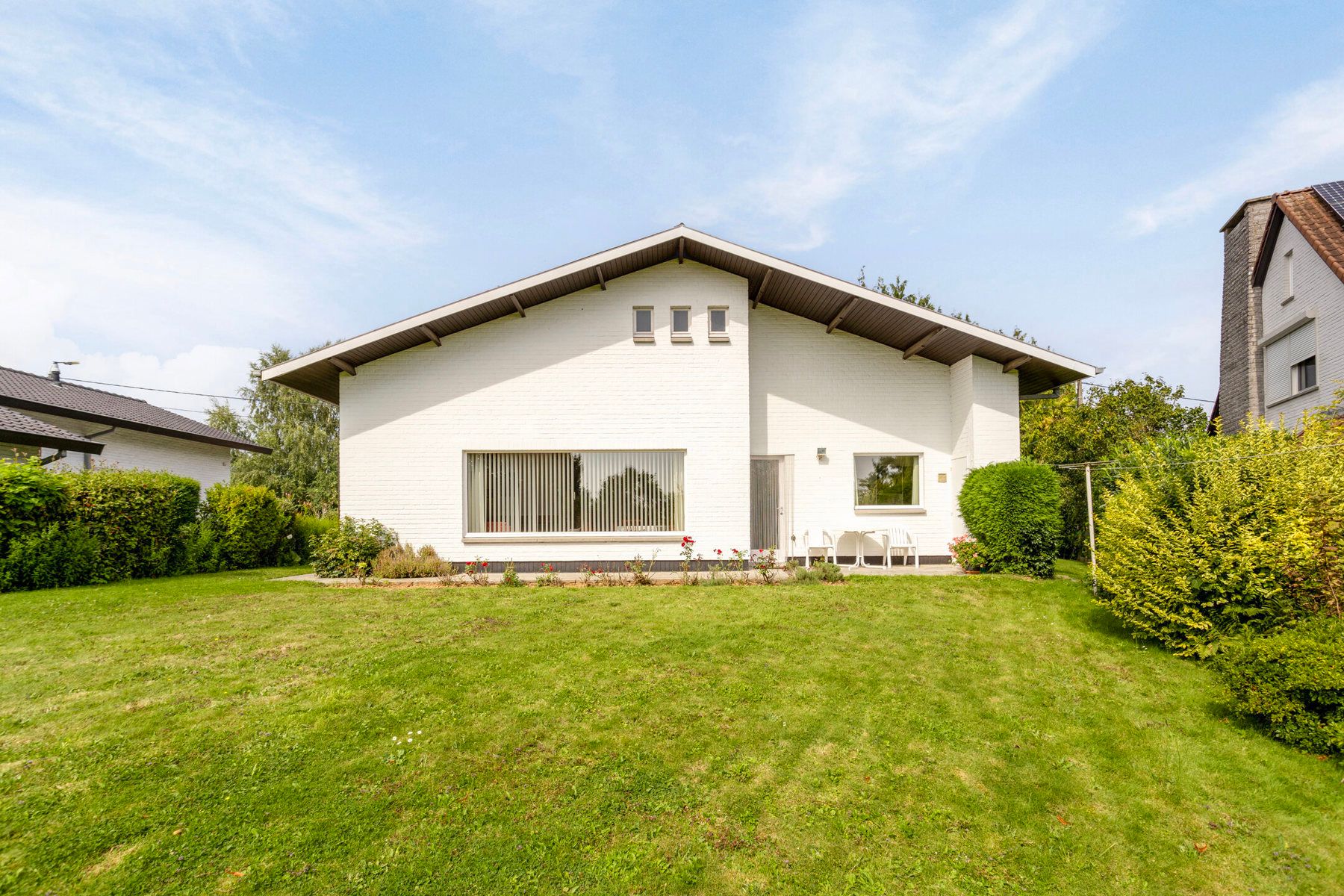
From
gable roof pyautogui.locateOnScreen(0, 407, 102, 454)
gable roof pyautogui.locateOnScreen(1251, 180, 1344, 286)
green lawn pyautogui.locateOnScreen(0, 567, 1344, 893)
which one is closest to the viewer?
green lawn pyautogui.locateOnScreen(0, 567, 1344, 893)

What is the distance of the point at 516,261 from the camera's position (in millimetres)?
14633

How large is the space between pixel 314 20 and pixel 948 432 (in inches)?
528

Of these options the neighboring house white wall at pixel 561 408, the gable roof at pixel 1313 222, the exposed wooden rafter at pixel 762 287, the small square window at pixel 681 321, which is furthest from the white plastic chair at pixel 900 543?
the gable roof at pixel 1313 222

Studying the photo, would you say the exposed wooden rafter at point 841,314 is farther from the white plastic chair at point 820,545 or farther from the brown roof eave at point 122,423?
the brown roof eave at point 122,423

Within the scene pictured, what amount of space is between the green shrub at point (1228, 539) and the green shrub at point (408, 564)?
10.2 meters

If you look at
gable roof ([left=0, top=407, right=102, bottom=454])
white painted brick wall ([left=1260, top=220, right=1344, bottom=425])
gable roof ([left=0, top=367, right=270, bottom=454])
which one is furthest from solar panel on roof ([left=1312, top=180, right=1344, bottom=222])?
gable roof ([left=0, top=367, right=270, bottom=454])

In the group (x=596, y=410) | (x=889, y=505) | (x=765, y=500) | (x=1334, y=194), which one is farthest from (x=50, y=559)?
(x=1334, y=194)

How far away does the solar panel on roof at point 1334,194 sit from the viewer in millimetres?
14141

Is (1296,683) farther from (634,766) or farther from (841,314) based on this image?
(841,314)

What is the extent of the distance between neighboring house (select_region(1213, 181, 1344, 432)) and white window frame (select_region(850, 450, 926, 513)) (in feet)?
25.1

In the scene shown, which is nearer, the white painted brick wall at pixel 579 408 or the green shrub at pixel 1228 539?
the green shrub at pixel 1228 539

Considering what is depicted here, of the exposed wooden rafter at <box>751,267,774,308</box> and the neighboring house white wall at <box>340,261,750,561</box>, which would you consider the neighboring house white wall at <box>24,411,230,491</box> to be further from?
the exposed wooden rafter at <box>751,267,774,308</box>

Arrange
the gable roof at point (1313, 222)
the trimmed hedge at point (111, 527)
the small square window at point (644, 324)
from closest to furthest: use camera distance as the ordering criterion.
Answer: the trimmed hedge at point (111, 527), the small square window at point (644, 324), the gable roof at point (1313, 222)

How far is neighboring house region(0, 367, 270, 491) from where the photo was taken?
11.3m
